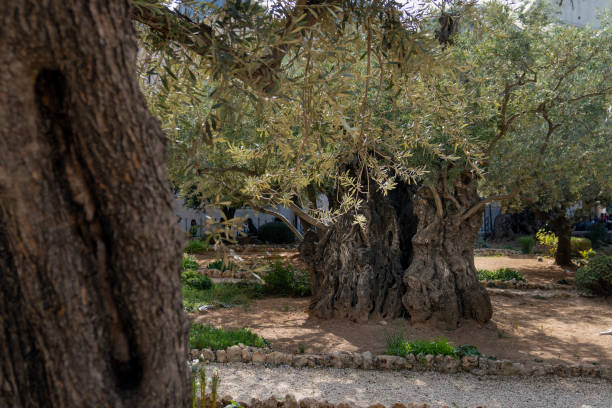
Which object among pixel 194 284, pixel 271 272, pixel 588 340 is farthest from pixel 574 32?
pixel 194 284

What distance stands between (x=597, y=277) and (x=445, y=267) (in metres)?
5.26

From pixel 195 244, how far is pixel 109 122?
17301 mm

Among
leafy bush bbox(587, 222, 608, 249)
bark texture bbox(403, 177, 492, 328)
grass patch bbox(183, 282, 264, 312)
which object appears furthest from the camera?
leafy bush bbox(587, 222, 608, 249)

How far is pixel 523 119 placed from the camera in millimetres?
7496

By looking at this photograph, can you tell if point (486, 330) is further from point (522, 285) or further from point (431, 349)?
point (522, 285)

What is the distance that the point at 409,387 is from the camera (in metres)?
5.35

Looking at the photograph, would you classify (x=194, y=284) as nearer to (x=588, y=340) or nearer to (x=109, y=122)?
(x=588, y=340)

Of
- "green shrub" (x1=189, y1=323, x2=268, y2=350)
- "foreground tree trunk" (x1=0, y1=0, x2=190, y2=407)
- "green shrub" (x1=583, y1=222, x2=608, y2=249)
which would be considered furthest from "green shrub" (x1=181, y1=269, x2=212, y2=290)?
"green shrub" (x1=583, y1=222, x2=608, y2=249)

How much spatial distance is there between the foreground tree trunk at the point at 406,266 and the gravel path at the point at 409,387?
192 centimetres

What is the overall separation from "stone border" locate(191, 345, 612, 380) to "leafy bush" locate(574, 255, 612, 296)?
5.67 metres

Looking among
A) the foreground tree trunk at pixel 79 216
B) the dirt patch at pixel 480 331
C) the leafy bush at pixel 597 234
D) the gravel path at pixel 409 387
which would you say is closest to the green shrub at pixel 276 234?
the leafy bush at pixel 597 234

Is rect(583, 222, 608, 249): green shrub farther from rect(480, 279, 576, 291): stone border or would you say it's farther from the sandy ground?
the sandy ground

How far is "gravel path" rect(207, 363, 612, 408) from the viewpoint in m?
4.91

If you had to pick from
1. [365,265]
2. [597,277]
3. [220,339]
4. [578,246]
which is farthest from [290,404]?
[578,246]
